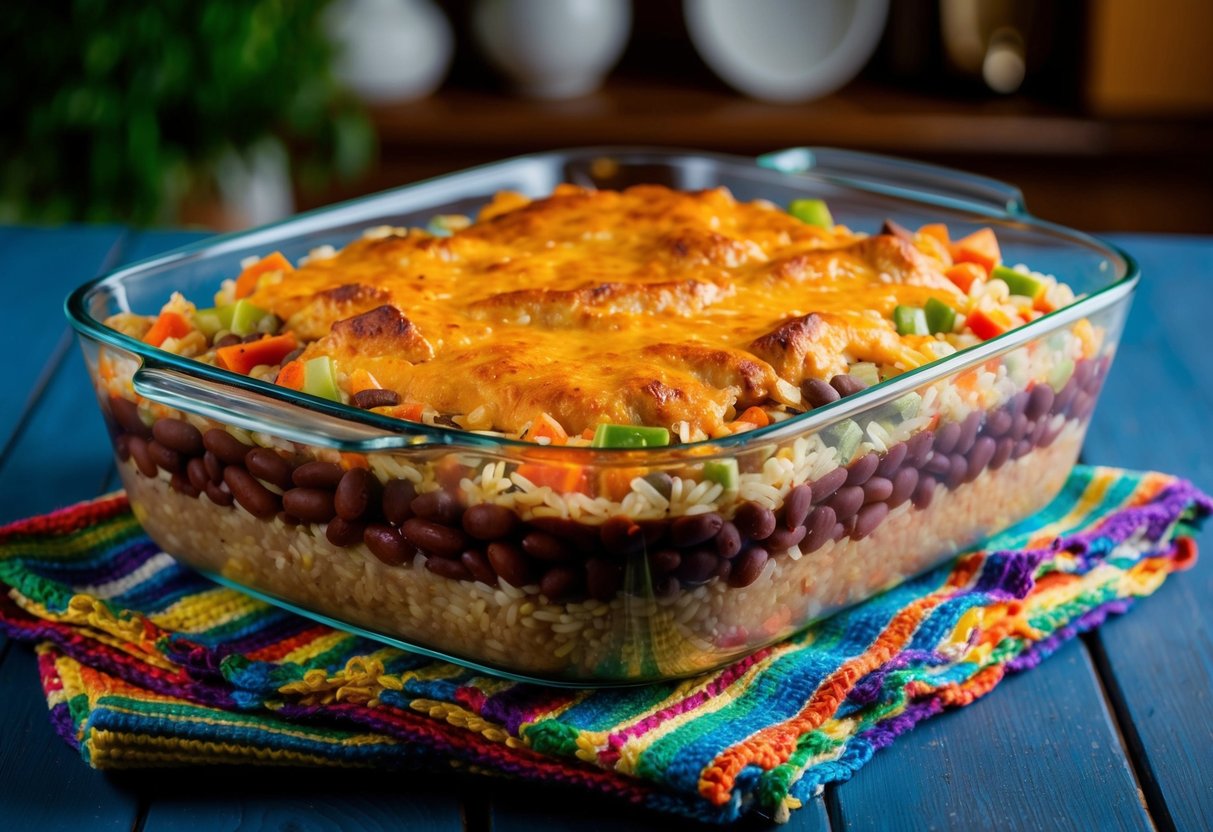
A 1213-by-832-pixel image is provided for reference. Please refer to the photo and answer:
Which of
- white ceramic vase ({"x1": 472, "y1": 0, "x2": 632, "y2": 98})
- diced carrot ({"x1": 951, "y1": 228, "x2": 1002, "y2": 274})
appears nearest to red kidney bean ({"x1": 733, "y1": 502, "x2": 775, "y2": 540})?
diced carrot ({"x1": 951, "y1": 228, "x2": 1002, "y2": 274})

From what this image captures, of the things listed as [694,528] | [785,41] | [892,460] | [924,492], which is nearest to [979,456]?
[924,492]

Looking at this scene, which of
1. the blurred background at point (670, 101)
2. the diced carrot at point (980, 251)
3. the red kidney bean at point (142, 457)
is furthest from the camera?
the blurred background at point (670, 101)

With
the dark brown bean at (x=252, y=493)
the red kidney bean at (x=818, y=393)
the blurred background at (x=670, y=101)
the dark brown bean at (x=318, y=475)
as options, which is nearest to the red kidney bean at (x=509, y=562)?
the dark brown bean at (x=318, y=475)

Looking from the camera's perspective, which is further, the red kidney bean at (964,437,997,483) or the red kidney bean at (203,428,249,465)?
the red kidney bean at (964,437,997,483)

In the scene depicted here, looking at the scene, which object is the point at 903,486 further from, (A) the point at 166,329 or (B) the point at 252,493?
(A) the point at 166,329

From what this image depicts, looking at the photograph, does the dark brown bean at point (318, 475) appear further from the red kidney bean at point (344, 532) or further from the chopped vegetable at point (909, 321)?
the chopped vegetable at point (909, 321)

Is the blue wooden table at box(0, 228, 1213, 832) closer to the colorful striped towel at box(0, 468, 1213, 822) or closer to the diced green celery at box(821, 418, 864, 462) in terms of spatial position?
the colorful striped towel at box(0, 468, 1213, 822)
